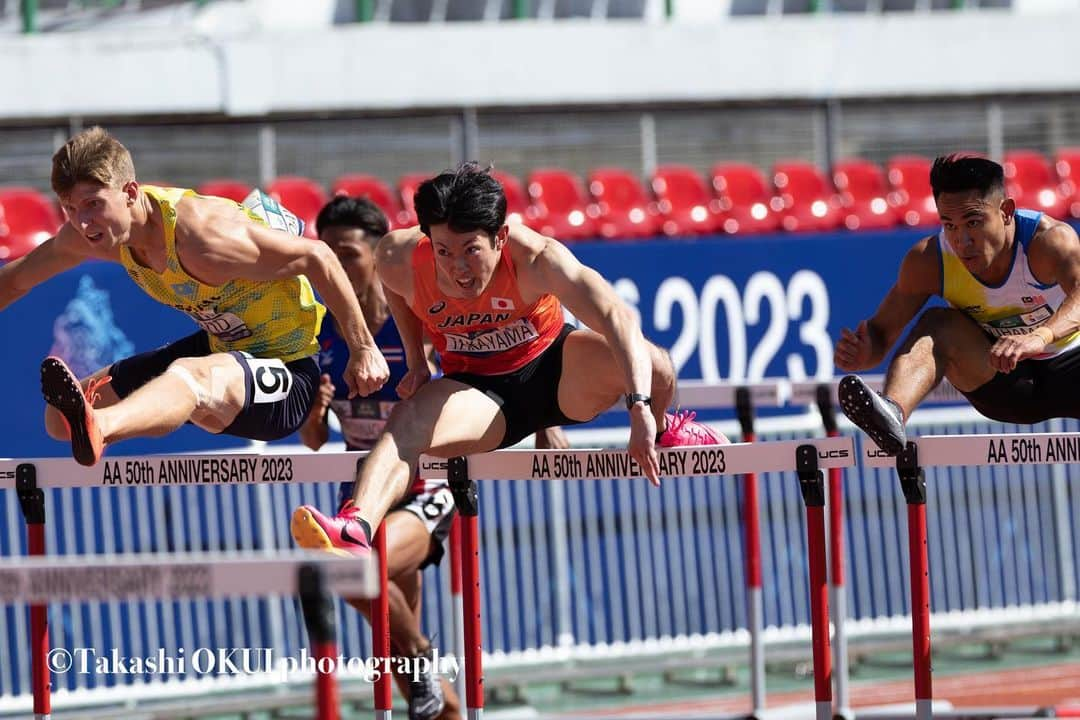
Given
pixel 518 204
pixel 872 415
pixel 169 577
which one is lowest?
pixel 169 577

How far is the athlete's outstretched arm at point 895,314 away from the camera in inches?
245

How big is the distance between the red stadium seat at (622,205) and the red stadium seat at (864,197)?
1410 mm

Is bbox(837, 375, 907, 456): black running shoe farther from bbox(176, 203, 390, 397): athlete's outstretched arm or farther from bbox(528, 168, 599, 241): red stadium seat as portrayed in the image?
bbox(528, 168, 599, 241): red stadium seat

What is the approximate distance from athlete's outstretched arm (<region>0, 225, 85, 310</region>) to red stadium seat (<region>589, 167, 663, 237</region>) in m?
6.10

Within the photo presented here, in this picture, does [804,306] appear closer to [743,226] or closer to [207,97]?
[743,226]

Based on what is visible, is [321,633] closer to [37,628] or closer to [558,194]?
[37,628]

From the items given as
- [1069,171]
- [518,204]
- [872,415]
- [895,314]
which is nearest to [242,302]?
[872,415]

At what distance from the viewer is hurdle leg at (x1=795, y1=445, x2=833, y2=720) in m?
5.42

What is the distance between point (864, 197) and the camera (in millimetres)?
13531

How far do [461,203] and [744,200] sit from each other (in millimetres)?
8510

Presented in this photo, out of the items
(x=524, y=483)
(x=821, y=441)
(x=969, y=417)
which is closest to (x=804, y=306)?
→ (x=969, y=417)

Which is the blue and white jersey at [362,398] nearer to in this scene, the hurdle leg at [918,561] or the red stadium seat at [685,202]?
the hurdle leg at [918,561]

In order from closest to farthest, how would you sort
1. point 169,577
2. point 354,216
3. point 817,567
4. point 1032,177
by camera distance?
1. point 169,577
2. point 817,567
3. point 354,216
4. point 1032,177

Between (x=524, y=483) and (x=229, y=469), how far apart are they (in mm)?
3802
